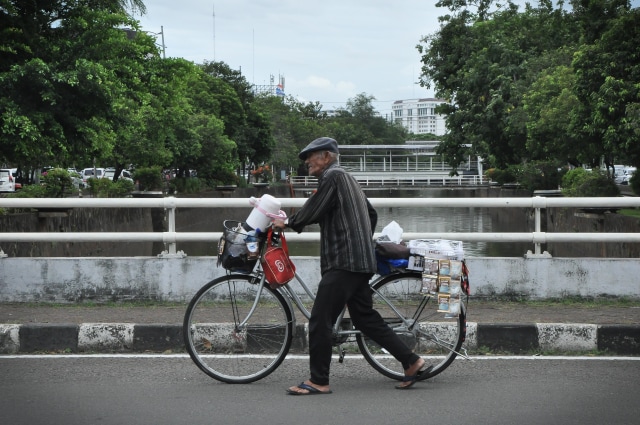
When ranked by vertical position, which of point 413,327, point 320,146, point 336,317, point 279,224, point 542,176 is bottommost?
point 413,327

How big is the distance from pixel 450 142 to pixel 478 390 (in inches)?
1563

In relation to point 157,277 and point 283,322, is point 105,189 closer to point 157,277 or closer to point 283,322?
point 157,277

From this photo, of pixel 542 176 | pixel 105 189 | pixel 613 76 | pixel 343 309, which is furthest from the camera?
pixel 542 176

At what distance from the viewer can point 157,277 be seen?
8.73m

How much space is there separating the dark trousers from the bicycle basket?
520 mm

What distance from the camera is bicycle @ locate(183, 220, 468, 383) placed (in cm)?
592

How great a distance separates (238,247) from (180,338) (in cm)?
171

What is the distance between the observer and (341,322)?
5.95 meters

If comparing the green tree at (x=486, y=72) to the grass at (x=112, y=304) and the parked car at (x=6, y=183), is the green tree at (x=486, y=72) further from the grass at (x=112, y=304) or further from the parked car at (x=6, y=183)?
the grass at (x=112, y=304)

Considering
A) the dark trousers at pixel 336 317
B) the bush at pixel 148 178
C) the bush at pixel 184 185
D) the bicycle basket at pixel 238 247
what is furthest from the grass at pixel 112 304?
the bush at pixel 184 185

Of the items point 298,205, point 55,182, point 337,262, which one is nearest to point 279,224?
point 337,262

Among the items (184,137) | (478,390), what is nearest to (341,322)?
(478,390)

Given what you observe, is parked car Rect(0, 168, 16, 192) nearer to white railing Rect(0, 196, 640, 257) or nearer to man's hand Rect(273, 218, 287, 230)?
white railing Rect(0, 196, 640, 257)

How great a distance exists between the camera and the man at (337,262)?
5.59 meters
